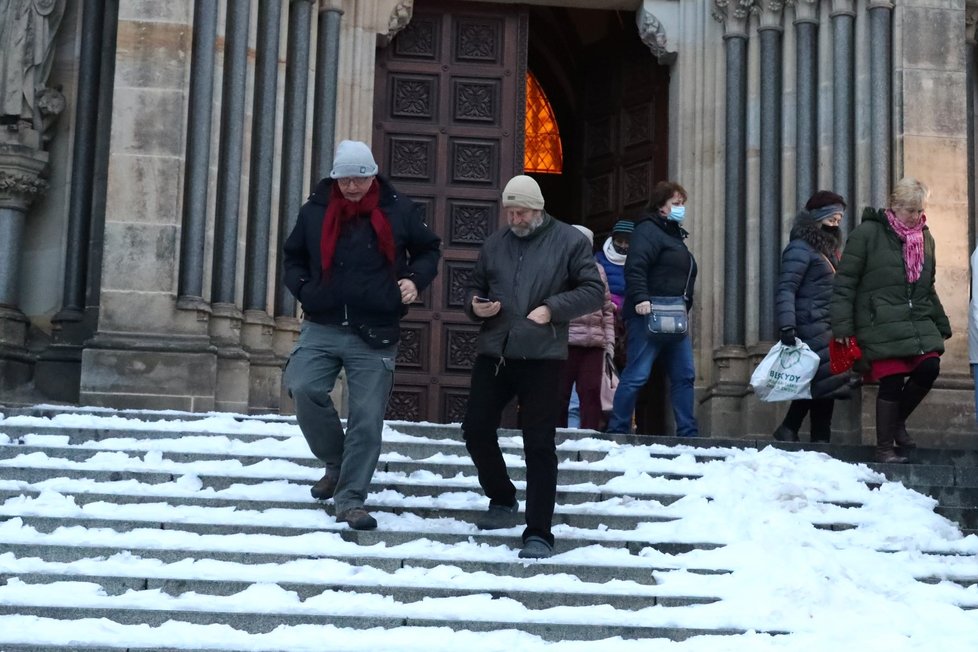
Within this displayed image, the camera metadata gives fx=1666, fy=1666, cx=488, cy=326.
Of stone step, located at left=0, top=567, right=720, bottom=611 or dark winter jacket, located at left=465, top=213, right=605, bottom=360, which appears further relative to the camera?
dark winter jacket, located at left=465, top=213, right=605, bottom=360

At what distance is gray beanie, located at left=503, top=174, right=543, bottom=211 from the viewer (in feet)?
25.5

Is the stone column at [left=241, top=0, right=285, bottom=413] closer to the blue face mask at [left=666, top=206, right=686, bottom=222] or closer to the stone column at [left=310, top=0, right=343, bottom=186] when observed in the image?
the stone column at [left=310, top=0, right=343, bottom=186]

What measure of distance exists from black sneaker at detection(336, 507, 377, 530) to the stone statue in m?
5.41

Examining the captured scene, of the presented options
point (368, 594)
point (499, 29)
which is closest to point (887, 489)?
point (368, 594)

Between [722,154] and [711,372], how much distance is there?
→ 1688 mm

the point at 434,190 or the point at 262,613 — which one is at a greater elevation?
the point at 434,190

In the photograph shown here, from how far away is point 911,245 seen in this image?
9516 mm

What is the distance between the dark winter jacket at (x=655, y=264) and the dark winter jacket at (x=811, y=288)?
0.62 m

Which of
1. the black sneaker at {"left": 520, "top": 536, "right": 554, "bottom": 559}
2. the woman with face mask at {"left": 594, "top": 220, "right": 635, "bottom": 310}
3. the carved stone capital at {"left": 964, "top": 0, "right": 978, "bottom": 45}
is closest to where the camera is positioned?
the black sneaker at {"left": 520, "top": 536, "right": 554, "bottom": 559}

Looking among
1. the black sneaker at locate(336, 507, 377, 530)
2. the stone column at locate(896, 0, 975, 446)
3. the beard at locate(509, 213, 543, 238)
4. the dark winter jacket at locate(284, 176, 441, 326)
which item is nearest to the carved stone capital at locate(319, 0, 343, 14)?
the stone column at locate(896, 0, 975, 446)

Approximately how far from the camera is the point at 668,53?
1313cm

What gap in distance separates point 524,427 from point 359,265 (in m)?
1.09

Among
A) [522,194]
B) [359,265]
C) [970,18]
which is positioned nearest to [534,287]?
[522,194]

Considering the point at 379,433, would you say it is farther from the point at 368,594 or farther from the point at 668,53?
the point at 668,53
